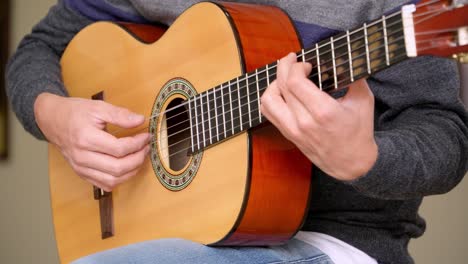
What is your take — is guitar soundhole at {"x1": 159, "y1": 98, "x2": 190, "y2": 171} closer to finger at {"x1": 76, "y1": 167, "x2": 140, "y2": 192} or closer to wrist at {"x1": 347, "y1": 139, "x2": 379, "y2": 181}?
finger at {"x1": 76, "y1": 167, "x2": 140, "y2": 192}

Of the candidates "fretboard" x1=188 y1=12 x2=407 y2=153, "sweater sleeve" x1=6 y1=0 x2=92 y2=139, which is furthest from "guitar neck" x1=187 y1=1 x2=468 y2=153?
"sweater sleeve" x1=6 y1=0 x2=92 y2=139

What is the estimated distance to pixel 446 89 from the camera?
3.31ft

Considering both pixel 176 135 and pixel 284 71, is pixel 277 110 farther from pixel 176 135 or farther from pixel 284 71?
pixel 176 135

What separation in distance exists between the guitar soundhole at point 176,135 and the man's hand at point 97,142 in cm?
4

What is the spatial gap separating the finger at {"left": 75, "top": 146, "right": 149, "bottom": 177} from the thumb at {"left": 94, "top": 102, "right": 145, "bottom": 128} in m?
0.05

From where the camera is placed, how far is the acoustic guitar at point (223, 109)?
0.81 meters

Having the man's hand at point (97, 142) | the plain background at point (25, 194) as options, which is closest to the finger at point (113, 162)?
the man's hand at point (97, 142)

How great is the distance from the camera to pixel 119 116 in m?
1.20

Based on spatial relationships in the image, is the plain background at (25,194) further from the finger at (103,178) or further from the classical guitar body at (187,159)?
the finger at (103,178)

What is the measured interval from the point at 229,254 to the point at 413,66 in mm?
368

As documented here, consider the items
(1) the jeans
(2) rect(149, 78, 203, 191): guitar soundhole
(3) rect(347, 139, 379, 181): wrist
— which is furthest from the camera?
(2) rect(149, 78, 203, 191): guitar soundhole

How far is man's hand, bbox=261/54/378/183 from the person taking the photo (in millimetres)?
834

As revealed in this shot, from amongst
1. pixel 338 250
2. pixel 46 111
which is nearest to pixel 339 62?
pixel 338 250

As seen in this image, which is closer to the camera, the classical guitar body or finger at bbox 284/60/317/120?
finger at bbox 284/60/317/120
